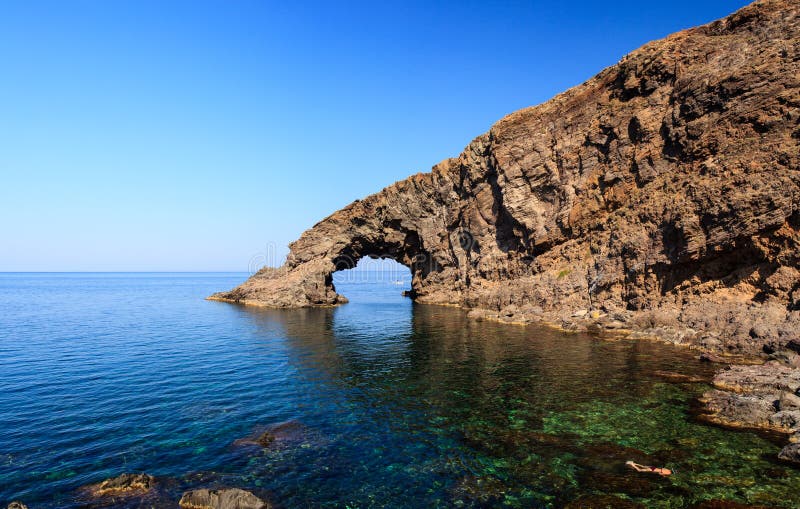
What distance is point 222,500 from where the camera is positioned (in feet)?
40.5

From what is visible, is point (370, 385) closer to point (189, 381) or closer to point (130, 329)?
point (189, 381)

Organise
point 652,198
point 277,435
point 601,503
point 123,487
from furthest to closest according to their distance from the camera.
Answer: point 652,198 → point 277,435 → point 123,487 → point 601,503

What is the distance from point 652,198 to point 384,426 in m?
43.0

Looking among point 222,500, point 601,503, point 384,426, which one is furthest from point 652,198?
point 222,500

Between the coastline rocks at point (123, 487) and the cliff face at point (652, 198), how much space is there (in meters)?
38.6

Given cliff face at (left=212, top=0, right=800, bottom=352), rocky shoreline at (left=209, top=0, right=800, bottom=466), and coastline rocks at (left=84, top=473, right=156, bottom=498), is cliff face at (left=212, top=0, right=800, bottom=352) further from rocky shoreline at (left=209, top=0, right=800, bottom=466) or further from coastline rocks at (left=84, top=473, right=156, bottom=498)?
coastline rocks at (left=84, top=473, right=156, bottom=498)

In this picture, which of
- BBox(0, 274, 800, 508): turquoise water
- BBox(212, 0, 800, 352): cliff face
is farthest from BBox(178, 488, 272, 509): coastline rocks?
BBox(212, 0, 800, 352): cliff face

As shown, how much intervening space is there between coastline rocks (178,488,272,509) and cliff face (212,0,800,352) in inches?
1398

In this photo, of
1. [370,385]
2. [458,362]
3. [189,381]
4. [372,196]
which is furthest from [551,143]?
[189,381]

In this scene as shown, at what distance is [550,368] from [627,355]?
791 centimetres

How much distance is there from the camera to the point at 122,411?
20.9 m

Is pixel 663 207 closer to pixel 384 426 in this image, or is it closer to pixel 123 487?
pixel 384 426

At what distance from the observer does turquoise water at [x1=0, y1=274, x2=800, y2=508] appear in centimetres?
1339

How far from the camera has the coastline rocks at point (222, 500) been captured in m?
12.3
